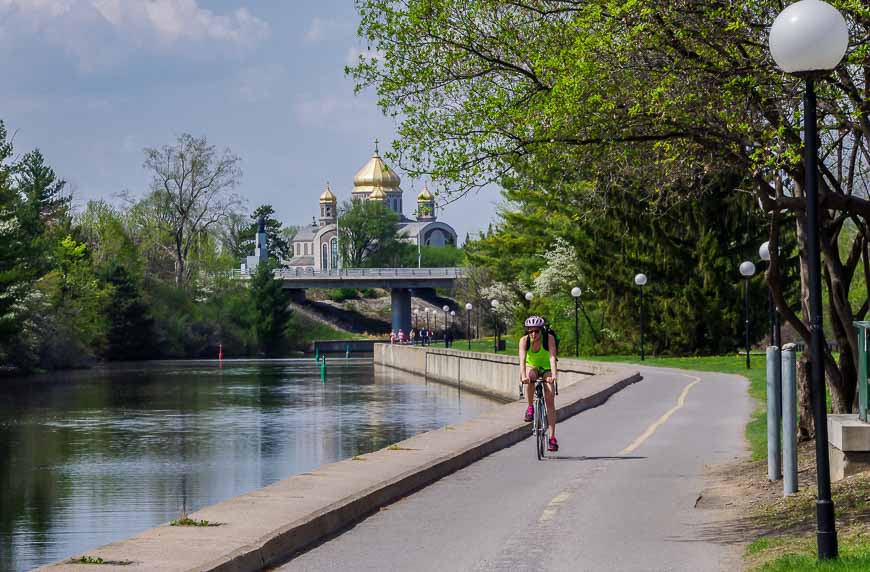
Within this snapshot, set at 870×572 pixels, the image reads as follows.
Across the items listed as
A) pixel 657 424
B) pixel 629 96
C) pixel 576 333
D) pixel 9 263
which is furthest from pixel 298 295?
pixel 629 96

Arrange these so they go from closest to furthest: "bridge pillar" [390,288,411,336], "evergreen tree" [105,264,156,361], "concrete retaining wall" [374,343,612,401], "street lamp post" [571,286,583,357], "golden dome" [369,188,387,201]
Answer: "concrete retaining wall" [374,343,612,401] < "street lamp post" [571,286,583,357] < "evergreen tree" [105,264,156,361] < "bridge pillar" [390,288,411,336] < "golden dome" [369,188,387,201]

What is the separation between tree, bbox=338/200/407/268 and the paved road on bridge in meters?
149

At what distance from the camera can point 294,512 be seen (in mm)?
12320

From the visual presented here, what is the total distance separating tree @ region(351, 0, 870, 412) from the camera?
13.7 metres

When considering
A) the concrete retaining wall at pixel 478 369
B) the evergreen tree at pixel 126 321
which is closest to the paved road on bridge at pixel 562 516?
the concrete retaining wall at pixel 478 369

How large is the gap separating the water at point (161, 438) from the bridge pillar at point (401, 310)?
2426 inches

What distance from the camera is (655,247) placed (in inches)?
2235

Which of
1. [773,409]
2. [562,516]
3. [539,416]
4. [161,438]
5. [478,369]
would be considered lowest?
[161,438]

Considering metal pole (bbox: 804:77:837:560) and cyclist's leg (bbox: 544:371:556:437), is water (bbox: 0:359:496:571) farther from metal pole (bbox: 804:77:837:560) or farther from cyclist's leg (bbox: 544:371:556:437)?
metal pole (bbox: 804:77:837:560)

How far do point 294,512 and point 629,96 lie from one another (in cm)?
589

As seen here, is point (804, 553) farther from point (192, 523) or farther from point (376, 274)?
point (376, 274)

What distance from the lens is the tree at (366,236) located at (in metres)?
170

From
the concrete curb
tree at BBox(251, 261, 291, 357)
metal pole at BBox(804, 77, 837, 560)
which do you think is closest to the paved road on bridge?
the concrete curb

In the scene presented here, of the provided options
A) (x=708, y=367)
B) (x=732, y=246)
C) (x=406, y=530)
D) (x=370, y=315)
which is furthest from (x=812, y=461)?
(x=370, y=315)
